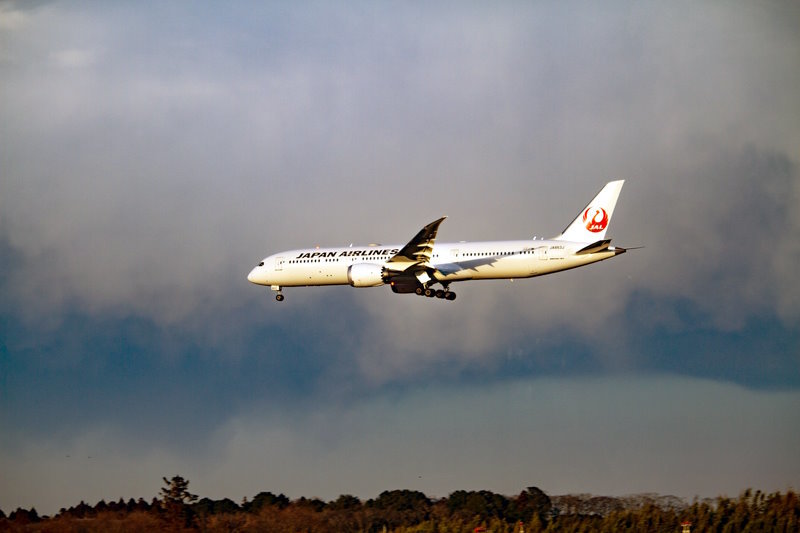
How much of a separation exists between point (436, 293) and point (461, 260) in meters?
2.75

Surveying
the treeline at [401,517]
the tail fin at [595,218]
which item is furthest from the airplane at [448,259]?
the treeline at [401,517]

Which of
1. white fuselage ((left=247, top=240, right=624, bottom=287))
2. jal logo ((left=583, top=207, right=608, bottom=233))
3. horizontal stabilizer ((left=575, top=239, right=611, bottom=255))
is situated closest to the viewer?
horizontal stabilizer ((left=575, top=239, right=611, bottom=255))

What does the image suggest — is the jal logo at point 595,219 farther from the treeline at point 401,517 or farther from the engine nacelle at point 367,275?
the treeline at point 401,517

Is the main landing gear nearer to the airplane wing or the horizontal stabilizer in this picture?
the airplane wing

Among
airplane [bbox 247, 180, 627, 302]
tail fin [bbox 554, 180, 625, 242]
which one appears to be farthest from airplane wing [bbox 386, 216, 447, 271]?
tail fin [bbox 554, 180, 625, 242]

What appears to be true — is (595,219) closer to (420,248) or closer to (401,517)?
(420,248)

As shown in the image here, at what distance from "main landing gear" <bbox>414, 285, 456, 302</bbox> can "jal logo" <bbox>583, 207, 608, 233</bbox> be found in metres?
8.81

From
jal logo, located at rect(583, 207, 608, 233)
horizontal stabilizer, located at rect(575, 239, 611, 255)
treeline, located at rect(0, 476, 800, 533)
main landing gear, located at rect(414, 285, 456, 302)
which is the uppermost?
jal logo, located at rect(583, 207, 608, 233)

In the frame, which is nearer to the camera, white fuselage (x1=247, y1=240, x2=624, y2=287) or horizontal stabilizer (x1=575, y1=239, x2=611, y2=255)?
horizontal stabilizer (x1=575, y1=239, x2=611, y2=255)

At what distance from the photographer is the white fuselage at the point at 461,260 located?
208 ft

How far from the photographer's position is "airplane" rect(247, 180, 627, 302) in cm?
6353

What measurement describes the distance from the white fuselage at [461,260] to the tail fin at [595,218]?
6.04 ft

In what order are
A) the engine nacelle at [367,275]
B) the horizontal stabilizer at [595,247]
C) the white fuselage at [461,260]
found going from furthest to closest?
the engine nacelle at [367,275] < the white fuselage at [461,260] < the horizontal stabilizer at [595,247]

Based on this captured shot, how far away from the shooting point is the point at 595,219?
219ft
